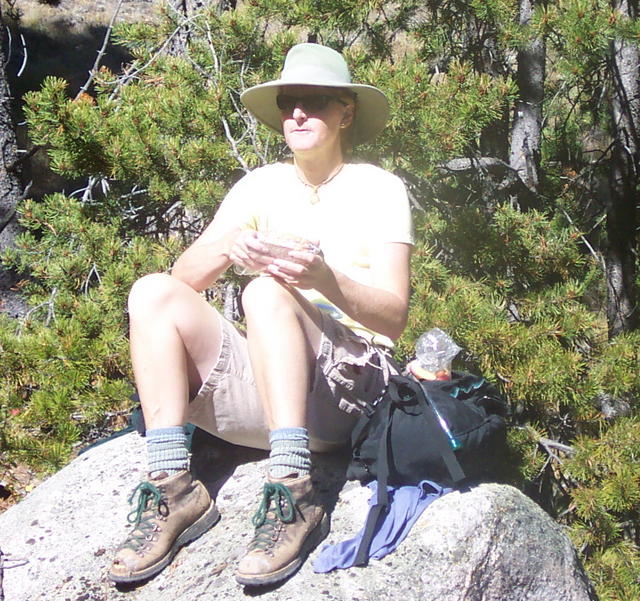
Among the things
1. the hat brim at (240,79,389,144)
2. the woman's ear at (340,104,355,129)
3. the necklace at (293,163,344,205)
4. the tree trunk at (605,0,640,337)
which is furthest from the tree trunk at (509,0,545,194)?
the necklace at (293,163,344,205)

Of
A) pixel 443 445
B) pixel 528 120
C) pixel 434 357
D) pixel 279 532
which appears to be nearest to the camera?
pixel 279 532

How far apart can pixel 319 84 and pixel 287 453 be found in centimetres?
125

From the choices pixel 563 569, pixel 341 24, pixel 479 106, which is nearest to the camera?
pixel 563 569

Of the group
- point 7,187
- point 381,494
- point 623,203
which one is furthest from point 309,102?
point 7,187

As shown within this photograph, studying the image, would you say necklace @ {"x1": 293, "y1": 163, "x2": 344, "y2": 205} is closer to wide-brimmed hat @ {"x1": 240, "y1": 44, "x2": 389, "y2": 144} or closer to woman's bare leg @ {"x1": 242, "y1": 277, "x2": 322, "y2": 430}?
wide-brimmed hat @ {"x1": 240, "y1": 44, "x2": 389, "y2": 144}

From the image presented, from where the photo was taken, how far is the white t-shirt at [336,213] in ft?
8.22

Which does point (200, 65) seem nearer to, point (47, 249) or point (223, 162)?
point (223, 162)

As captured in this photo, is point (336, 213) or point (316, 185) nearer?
point (336, 213)

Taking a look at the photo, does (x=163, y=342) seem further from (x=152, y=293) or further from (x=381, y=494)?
(x=381, y=494)

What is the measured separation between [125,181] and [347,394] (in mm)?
1969

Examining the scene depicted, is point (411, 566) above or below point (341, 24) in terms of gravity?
below

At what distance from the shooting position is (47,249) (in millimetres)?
3695

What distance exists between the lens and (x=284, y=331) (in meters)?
2.16

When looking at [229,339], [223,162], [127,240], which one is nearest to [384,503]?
[229,339]
